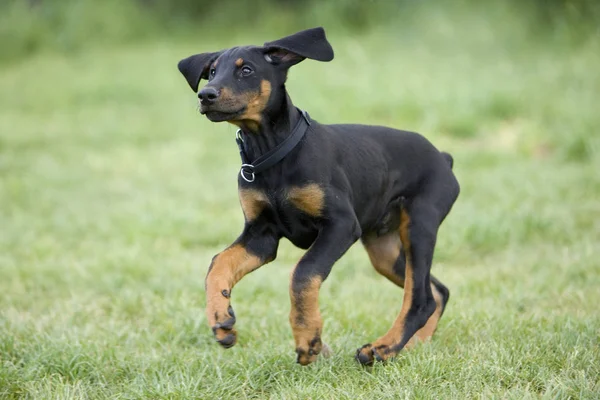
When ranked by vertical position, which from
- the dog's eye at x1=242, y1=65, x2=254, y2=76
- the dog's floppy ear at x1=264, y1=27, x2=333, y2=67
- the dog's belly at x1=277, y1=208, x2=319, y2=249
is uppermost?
the dog's floppy ear at x1=264, y1=27, x2=333, y2=67

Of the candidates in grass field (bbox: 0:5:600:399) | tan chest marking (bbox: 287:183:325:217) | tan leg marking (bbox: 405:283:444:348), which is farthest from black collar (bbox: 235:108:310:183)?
tan leg marking (bbox: 405:283:444:348)

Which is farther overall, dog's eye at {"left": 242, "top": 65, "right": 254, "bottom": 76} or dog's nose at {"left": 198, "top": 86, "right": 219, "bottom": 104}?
dog's eye at {"left": 242, "top": 65, "right": 254, "bottom": 76}

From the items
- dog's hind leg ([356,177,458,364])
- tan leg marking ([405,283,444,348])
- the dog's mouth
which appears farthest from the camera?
tan leg marking ([405,283,444,348])

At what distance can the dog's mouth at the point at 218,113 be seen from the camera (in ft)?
12.8

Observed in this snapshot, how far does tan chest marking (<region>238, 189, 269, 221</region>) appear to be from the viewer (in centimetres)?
409

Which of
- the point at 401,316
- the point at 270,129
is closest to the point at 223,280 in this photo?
the point at 270,129

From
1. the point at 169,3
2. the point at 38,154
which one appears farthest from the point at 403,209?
the point at 169,3

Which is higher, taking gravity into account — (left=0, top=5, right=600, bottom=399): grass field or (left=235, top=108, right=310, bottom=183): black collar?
(left=235, top=108, right=310, bottom=183): black collar

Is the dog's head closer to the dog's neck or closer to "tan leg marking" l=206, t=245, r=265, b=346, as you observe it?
the dog's neck

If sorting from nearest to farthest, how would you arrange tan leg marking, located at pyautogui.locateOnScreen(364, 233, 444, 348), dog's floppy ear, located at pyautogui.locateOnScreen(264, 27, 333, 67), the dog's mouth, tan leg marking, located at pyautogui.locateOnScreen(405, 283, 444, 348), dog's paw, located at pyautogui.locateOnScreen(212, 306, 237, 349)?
dog's paw, located at pyautogui.locateOnScreen(212, 306, 237, 349) < the dog's mouth < dog's floppy ear, located at pyautogui.locateOnScreen(264, 27, 333, 67) < tan leg marking, located at pyautogui.locateOnScreen(405, 283, 444, 348) < tan leg marking, located at pyautogui.locateOnScreen(364, 233, 444, 348)

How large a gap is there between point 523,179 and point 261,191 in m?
5.73

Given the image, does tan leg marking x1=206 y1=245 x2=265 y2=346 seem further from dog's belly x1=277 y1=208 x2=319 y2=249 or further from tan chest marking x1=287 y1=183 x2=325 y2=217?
tan chest marking x1=287 y1=183 x2=325 y2=217

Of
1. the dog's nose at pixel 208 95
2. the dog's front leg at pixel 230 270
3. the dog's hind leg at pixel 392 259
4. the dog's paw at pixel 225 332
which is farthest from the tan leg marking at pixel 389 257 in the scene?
the dog's nose at pixel 208 95

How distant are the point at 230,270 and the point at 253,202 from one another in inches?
13.8
